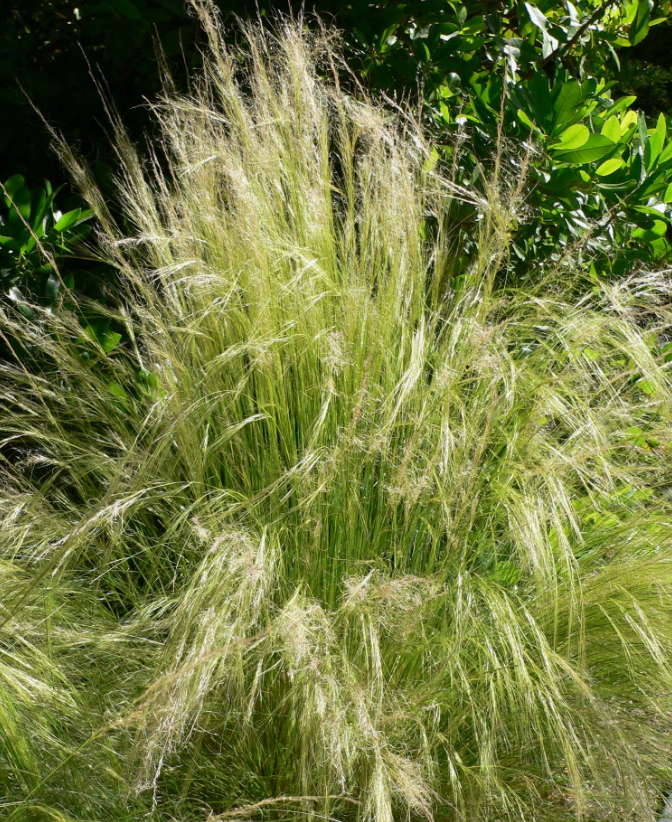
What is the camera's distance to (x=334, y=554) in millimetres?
1562

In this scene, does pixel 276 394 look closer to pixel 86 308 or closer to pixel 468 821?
pixel 468 821

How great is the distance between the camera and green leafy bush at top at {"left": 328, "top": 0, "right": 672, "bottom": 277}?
2.17 metres

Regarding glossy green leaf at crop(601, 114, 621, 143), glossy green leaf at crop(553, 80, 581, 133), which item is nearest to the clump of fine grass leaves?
glossy green leaf at crop(553, 80, 581, 133)

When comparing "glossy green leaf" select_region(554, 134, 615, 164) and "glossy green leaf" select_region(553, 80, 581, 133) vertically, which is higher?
"glossy green leaf" select_region(553, 80, 581, 133)

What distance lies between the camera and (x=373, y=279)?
1.79 meters

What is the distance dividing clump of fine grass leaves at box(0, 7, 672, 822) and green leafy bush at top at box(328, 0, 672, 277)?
0.54 metres

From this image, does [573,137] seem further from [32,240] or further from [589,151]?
[32,240]

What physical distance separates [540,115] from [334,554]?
1271 millimetres

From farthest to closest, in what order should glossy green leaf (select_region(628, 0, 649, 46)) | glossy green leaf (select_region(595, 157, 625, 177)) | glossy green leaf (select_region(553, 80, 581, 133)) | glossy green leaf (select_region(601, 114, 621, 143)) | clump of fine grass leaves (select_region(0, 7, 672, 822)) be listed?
1. glossy green leaf (select_region(628, 0, 649, 46))
2. glossy green leaf (select_region(601, 114, 621, 143))
3. glossy green leaf (select_region(595, 157, 625, 177))
4. glossy green leaf (select_region(553, 80, 581, 133))
5. clump of fine grass leaves (select_region(0, 7, 672, 822))

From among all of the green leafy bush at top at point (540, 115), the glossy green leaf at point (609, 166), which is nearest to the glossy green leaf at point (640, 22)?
the green leafy bush at top at point (540, 115)

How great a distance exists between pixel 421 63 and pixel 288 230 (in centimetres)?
114

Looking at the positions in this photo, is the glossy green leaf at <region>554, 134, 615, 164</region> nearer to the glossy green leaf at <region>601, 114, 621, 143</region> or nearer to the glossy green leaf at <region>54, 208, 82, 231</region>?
the glossy green leaf at <region>601, 114, 621, 143</region>

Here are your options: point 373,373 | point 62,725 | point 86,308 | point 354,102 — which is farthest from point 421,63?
point 62,725

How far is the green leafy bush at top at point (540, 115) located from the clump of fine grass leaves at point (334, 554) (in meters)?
0.54
